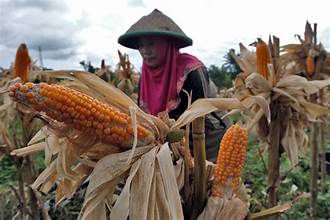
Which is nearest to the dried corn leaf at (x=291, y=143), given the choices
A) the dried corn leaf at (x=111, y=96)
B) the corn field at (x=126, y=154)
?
the corn field at (x=126, y=154)

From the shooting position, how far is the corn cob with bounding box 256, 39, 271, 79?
2525 mm

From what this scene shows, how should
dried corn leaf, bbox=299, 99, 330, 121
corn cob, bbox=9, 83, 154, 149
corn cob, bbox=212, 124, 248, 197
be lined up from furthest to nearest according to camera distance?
dried corn leaf, bbox=299, 99, 330, 121
corn cob, bbox=212, 124, 248, 197
corn cob, bbox=9, 83, 154, 149

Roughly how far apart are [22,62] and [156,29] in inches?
28.2

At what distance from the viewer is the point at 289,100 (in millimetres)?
2574

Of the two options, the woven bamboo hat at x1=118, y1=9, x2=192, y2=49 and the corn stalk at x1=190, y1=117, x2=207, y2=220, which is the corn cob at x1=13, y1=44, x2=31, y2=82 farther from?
the corn stalk at x1=190, y1=117, x2=207, y2=220

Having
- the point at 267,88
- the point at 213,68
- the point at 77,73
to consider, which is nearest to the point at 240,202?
the point at 77,73

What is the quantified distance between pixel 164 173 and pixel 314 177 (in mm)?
2509

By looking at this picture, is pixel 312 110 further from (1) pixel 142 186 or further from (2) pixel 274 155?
(1) pixel 142 186

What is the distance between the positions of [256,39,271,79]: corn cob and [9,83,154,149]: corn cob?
4.94 feet

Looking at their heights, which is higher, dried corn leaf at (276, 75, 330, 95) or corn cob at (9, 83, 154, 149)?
corn cob at (9, 83, 154, 149)

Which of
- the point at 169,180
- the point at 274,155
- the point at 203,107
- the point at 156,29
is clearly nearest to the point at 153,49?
the point at 156,29

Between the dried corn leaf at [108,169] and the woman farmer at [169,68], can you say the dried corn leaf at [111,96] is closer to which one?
the dried corn leaf at [108,169]

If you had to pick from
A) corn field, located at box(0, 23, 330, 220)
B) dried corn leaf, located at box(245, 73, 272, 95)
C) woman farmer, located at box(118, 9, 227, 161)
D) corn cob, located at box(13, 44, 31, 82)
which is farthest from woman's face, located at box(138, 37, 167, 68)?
corn field, located at box(0, 23, 330, 220)

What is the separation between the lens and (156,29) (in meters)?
2.66
